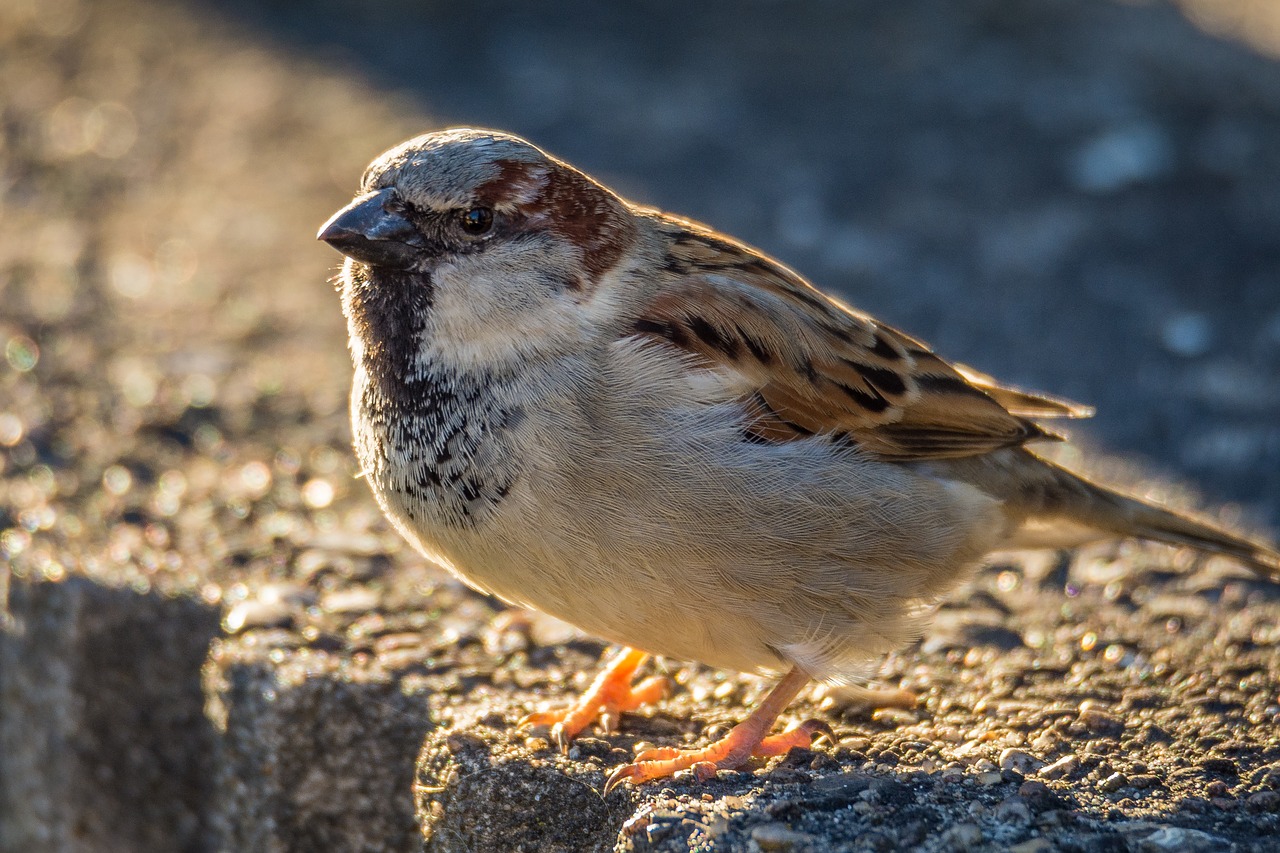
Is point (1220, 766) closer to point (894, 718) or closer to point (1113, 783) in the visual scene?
point (1113, 783)

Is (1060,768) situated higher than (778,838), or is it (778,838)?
(1060,768)

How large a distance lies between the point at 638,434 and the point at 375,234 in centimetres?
67

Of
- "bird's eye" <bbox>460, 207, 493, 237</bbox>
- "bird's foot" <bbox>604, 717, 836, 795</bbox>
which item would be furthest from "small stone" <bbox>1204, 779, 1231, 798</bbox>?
"bird's eye" <bbox>460, 207, 493, 237</bbox>

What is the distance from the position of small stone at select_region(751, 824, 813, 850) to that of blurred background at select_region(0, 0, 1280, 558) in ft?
6.30

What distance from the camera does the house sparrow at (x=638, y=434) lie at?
2.71 metres

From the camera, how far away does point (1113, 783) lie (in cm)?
270

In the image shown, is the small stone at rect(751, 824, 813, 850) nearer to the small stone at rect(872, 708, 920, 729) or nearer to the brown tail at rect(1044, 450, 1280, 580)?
the small stone at rect(872, 708, 920, 729)

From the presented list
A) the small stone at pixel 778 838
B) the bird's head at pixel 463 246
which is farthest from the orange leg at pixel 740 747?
the bird's head at pixel 463 246

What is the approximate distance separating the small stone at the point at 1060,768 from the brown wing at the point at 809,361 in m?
0.71

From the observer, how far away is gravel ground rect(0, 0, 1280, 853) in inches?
113

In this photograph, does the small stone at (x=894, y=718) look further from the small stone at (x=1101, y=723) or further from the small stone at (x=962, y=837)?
the small stone at (x=962, y=837)

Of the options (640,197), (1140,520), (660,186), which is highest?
(660,186)

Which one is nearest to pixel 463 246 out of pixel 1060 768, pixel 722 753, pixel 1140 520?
pixel 722 753

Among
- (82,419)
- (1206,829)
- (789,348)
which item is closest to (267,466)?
(82,419)
